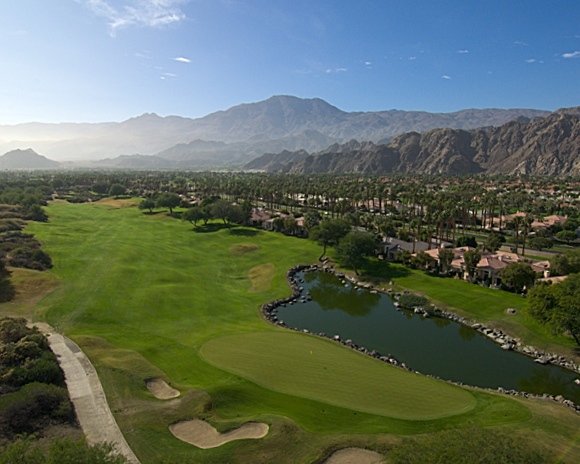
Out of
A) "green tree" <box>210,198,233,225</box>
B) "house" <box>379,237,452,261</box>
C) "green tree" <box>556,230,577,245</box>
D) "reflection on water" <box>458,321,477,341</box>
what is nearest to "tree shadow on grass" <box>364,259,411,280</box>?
"house" <box>379,237,452,261</box>

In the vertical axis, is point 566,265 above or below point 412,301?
above

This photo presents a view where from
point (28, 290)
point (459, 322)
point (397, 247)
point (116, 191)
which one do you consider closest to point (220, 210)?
point (397, 247)

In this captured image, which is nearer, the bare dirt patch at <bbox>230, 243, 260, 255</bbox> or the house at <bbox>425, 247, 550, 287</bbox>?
the house at <bbox>425, 247, 550, 287</bbox>

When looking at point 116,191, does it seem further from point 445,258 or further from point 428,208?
point 445,258

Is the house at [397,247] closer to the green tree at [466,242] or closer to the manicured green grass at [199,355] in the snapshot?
the green tree at [466,242]

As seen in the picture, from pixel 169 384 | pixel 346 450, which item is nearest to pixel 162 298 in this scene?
pixel 169 384

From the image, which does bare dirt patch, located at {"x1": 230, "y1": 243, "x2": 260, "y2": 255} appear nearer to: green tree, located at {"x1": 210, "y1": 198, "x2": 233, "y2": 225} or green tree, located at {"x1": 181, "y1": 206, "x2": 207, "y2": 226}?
green tree, located at {"x1": 210, "y1": 198, "x2": 233, "y2": 225}
